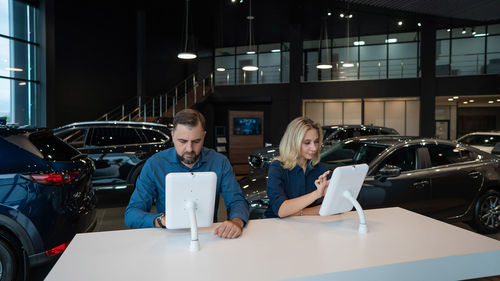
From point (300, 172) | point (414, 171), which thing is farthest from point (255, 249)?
point (414, 171)

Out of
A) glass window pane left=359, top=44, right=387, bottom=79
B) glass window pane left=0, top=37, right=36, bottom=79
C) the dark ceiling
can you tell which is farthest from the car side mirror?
glass window pane left=359, top=44, right=387, bottom=79

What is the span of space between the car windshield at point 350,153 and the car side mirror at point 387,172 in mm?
371

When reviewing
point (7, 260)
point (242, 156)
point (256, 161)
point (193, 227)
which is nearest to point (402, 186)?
point (193, 227)

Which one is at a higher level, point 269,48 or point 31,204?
point 269,48

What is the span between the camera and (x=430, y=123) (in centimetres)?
1536

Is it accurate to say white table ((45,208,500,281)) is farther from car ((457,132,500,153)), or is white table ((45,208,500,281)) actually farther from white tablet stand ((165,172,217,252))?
car ((457,132,500,153))

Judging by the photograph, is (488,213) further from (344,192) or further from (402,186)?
(344,192)

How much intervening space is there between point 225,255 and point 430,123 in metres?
15.7

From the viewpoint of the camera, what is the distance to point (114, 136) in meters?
6.31

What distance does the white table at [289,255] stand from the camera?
1.53 m

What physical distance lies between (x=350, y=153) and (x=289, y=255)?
3.68 meters

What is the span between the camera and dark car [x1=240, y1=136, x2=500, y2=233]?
4160 millimetres

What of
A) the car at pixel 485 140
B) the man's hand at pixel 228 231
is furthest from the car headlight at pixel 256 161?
the car at pixel 485 140

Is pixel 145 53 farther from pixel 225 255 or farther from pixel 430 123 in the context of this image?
pixel 225 255
